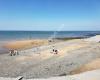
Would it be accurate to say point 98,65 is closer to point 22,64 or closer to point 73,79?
point 73,79

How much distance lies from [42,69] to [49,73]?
1.86 meters

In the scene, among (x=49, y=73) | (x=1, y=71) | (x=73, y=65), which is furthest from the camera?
(x=73, y=65)

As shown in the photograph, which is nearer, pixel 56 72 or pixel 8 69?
pixel 56 72

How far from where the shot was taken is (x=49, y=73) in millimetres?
19328

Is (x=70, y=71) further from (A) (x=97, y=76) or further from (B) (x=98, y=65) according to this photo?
(A) (x=97, y=76)

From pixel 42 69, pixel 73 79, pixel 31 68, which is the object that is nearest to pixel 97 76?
pixel 73 79

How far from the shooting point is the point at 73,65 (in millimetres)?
22422

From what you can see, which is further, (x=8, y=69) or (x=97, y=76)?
(x=8, y=69)

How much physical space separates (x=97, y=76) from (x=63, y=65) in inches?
317

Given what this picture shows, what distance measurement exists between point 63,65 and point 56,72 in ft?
9.86

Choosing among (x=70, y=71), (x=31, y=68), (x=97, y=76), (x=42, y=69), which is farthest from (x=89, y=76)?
(x=31, y=68)

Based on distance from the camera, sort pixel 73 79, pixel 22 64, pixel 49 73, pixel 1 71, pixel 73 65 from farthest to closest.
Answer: pixel 22 64
pixel 73 65
pixel 1 71
pixel 49 73
pixel 73 79

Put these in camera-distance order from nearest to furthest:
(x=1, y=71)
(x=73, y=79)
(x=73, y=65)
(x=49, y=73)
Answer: (x=73, y=79), (x=49, y=73), (x=1, y=71), (x=73, y=65)

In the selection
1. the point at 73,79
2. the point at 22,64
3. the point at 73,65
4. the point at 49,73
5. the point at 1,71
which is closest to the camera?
the point at 73,79
